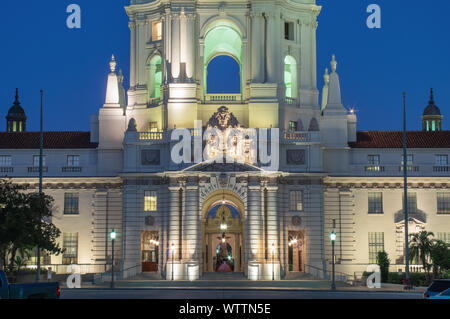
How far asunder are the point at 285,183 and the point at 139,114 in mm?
16286

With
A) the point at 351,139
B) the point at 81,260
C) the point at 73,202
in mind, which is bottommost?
the point at 81,260

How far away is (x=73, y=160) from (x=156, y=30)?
15.0 metres

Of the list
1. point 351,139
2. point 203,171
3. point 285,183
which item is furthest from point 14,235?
point 351,139

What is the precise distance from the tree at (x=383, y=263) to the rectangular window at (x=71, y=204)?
28000mm

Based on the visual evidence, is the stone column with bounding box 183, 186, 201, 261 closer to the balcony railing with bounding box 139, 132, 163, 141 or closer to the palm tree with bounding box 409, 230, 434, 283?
the balcony railing with bounding box 139, 132, 163, 141

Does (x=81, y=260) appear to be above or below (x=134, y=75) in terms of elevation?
below

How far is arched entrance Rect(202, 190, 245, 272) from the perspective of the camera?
2891 inches

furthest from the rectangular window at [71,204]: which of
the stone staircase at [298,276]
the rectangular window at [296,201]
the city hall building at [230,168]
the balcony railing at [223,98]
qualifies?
the stone staircase at [298,276]

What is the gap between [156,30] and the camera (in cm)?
7988

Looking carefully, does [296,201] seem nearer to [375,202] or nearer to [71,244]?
[375,202]

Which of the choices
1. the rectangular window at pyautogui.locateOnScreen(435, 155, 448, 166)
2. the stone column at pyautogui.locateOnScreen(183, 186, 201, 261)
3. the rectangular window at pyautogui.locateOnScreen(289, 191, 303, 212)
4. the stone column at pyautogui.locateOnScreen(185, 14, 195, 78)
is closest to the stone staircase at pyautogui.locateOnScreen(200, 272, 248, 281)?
the stone column at pyautogui.locateOnScreen(183, 186, 201, 261)
